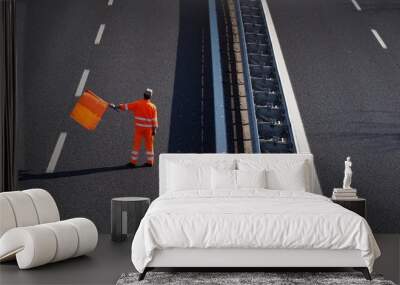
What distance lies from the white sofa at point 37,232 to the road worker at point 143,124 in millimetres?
1649

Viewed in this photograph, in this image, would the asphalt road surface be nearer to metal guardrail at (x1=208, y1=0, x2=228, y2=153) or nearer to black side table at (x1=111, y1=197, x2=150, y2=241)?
metal guardrail at (x1=208, y1=0, x2=228, y2=153)

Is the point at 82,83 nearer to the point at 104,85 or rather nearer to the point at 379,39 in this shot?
the point at 104,85

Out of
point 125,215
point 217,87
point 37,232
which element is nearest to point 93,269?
point 37,232

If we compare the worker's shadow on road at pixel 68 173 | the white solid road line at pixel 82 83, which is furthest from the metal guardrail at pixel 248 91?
the white solid road line at pixel 82 83

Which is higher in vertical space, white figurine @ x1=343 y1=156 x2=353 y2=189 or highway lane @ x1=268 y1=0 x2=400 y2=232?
highway lane @ x1=268 y1=0 x2=400 y2=232

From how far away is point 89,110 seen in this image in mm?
7695

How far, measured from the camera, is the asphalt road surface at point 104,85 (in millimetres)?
7605

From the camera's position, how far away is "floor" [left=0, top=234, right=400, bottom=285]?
5078 millimetres

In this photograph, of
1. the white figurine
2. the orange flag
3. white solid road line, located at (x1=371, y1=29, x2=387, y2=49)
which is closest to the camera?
the white figurine

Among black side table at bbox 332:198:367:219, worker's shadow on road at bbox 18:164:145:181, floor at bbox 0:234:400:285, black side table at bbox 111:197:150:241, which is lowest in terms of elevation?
floor at bbox 0:234:400:285

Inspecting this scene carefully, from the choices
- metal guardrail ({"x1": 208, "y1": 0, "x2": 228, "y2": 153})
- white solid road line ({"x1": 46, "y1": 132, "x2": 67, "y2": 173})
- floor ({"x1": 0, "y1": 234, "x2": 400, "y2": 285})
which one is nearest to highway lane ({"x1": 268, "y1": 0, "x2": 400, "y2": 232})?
metal guardrail ({"x1": 208, "y1": 0, "x2": 228, "y2": 153})

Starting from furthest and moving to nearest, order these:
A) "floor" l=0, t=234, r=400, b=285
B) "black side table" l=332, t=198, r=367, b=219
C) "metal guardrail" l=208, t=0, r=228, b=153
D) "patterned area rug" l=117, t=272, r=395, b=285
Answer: "metal guardrail" l=208, t=0, r=228, b=153, "black side table" l=332, t=198, r=367, b=219, "floor" l=0, t=234, r=400, b=285, "patterned area rug" l=117, t=272, r=395, b=285

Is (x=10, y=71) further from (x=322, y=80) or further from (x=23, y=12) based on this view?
(x=322, y=80)

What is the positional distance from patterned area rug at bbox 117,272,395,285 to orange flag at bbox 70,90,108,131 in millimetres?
2845
